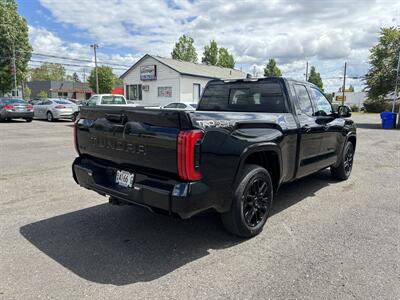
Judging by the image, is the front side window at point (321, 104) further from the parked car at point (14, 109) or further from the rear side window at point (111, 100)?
the parked car at point (14, 109)

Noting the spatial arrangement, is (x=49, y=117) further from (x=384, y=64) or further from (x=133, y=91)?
(x=384, y=64)

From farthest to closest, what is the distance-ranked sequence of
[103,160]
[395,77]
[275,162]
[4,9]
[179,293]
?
[4,9]
[395,77]
[275,162]
[103,160]
[179,293]

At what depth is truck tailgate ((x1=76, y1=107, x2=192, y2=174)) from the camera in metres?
2.90

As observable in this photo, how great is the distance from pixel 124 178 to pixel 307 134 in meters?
2.76

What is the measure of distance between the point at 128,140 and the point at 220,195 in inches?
43.7

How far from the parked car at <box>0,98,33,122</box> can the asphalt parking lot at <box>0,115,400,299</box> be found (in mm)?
14629

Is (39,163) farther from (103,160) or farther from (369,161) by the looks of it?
(369,161)

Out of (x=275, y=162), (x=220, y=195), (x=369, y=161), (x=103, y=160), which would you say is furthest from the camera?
(x=369, y=161)

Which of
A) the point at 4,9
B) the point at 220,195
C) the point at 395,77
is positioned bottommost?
the point at 220,195

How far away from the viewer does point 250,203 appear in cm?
364

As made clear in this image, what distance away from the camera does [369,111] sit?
50.4 metres

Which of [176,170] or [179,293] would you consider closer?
[179,293]

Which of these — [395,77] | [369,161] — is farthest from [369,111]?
[369,161]

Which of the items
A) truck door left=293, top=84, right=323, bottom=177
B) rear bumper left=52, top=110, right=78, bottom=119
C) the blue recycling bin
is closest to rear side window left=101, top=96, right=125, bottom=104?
rear bumper left=52, top=110, right=78, bottom=119
